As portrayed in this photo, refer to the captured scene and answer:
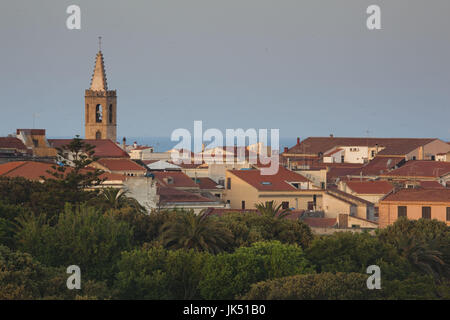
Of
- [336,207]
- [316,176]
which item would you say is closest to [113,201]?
[336,207]

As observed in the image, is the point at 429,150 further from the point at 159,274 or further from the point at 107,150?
the point at 159,274

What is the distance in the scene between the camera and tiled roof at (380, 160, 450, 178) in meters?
70.2

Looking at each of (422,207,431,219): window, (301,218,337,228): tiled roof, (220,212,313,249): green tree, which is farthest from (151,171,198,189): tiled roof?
(220,212,313,249): green tree

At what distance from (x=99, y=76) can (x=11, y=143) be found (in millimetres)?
39084

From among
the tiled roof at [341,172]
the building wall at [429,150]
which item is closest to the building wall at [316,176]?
the tiled roof at [341,172]

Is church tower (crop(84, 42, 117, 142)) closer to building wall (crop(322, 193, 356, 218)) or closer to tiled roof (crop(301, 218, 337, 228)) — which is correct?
building wall (crop(322, 193, 356, 218))

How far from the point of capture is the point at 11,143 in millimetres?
68375

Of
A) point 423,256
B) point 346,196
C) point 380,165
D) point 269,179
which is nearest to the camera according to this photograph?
point 423,256

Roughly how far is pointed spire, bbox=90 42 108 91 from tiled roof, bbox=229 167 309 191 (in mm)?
46469

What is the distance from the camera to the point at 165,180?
58312 mm

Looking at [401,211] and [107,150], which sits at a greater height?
[107,150]
